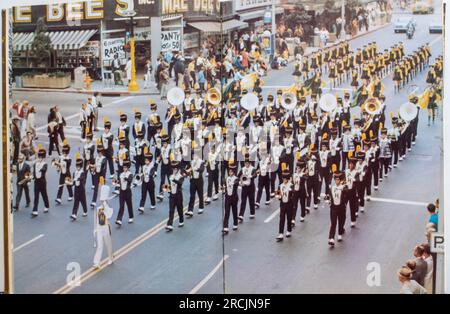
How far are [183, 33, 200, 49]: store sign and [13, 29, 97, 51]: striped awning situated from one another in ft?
2.55

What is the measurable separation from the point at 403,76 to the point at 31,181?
3.04m

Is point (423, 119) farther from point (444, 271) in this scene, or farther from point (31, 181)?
point (31, 181)

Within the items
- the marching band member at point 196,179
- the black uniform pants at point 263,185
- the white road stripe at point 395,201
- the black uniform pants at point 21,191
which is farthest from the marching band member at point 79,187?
the white road stripe at point 395,201

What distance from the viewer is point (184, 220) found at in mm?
5293

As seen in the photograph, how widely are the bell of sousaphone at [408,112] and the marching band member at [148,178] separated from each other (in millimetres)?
1934

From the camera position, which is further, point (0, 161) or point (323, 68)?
point (0, 161)

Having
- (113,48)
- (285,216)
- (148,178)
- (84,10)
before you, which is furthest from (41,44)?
(285,216)

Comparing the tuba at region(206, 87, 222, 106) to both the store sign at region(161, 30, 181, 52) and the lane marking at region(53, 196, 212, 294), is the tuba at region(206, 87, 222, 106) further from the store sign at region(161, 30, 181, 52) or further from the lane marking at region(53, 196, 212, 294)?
the lane marking at region(53, 196, 212, 294)

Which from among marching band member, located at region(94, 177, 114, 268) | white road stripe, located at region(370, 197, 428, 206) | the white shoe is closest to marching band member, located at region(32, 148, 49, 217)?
marching band member, located at region(94, 177, 114, 268)

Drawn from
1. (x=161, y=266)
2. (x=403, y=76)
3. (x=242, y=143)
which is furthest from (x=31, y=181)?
(x=403, y=76)

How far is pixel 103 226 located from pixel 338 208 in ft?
6.00

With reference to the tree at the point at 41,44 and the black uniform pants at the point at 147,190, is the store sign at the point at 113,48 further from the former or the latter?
the black uniform pants at the point at 147,190

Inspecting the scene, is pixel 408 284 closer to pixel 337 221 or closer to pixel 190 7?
pixel 337 221

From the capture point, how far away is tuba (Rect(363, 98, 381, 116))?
5.11 meters
